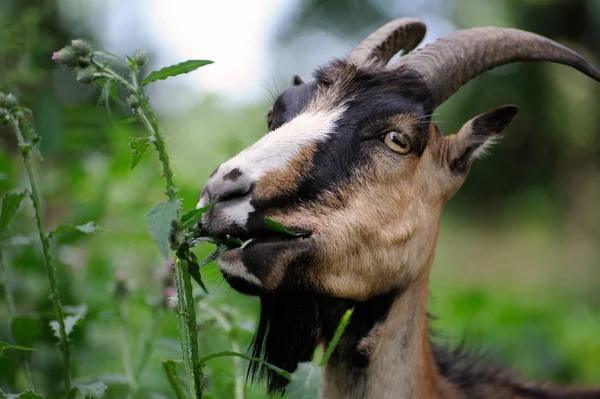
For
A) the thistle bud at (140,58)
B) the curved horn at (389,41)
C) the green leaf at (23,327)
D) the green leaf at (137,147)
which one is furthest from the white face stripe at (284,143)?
the green leaf at (23,327)

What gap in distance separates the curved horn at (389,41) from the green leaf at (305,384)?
6.82 ft

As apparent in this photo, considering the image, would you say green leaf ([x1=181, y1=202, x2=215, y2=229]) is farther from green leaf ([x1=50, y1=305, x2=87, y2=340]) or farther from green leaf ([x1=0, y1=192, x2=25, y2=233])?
green leaf ([x1=50, y1=305, x2=87, y2=340])

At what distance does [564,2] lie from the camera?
24781mm

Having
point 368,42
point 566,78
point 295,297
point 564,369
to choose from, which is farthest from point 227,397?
point 566,78

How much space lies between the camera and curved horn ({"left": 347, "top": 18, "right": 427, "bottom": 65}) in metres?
4.27

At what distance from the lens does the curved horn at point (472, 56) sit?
381 centimetres

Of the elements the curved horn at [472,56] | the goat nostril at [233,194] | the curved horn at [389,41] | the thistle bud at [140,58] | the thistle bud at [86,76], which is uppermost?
the curved horn at [389,41]

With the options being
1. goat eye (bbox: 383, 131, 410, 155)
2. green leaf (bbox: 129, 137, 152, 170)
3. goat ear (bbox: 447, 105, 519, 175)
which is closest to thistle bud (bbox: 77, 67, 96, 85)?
green leaf (bbox: 129, 137, 152, 170)

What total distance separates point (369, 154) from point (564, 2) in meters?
23.7

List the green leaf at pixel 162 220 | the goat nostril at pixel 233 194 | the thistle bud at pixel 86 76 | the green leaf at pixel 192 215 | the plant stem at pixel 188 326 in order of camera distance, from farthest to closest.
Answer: the goat nostril at pixel 233 194 < the plant stem at pixel 188 326 < the thistle bud at pixel 86 76 < the green leaf at pixel 192 215 < the green leaf at pixel 162 220

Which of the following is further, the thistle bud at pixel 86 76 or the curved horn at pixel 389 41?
the curved horn at pixel 389 41

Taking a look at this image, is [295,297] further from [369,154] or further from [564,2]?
[564,2]

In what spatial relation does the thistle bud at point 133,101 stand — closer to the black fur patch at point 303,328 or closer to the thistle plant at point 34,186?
the thistle plant at point 34,186

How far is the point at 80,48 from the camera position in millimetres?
2686
